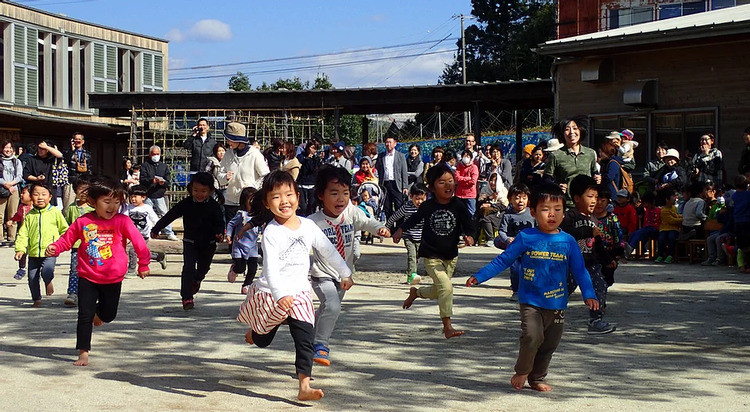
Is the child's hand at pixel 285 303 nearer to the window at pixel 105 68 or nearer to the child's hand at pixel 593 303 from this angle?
the child's hand at pixel 593 303

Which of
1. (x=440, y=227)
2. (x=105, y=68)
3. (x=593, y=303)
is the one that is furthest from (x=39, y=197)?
(x=105, y=68)

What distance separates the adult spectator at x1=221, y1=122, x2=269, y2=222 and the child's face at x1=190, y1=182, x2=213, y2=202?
2.46m

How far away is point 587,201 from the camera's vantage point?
27.5 feet

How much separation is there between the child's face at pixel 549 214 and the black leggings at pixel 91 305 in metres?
3.36

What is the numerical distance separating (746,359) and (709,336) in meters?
1.06

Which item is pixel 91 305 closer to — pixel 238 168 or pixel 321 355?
pixel 321 355

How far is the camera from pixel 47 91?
37844 mm

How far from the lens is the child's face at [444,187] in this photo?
8.76 m

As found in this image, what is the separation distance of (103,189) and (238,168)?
512cm

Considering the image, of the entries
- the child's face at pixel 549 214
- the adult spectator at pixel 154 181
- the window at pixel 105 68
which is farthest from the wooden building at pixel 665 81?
the window at pixel 105 68

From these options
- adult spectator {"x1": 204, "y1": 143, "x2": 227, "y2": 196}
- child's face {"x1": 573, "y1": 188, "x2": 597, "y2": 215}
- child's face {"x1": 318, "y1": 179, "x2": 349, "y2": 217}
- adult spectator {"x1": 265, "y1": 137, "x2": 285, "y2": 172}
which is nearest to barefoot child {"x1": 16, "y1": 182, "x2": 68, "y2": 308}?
adult spectator {"x1": 204, "y1": 143, "x2": 227, "y2": 196}

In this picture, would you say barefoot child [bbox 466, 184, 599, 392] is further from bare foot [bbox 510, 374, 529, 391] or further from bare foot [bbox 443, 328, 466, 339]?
bare foot [bbox 443, 328, 466, 339]

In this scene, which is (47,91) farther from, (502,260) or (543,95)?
(502,260)

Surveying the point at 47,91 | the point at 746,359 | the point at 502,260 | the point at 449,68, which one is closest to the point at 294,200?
the point at 502,260
